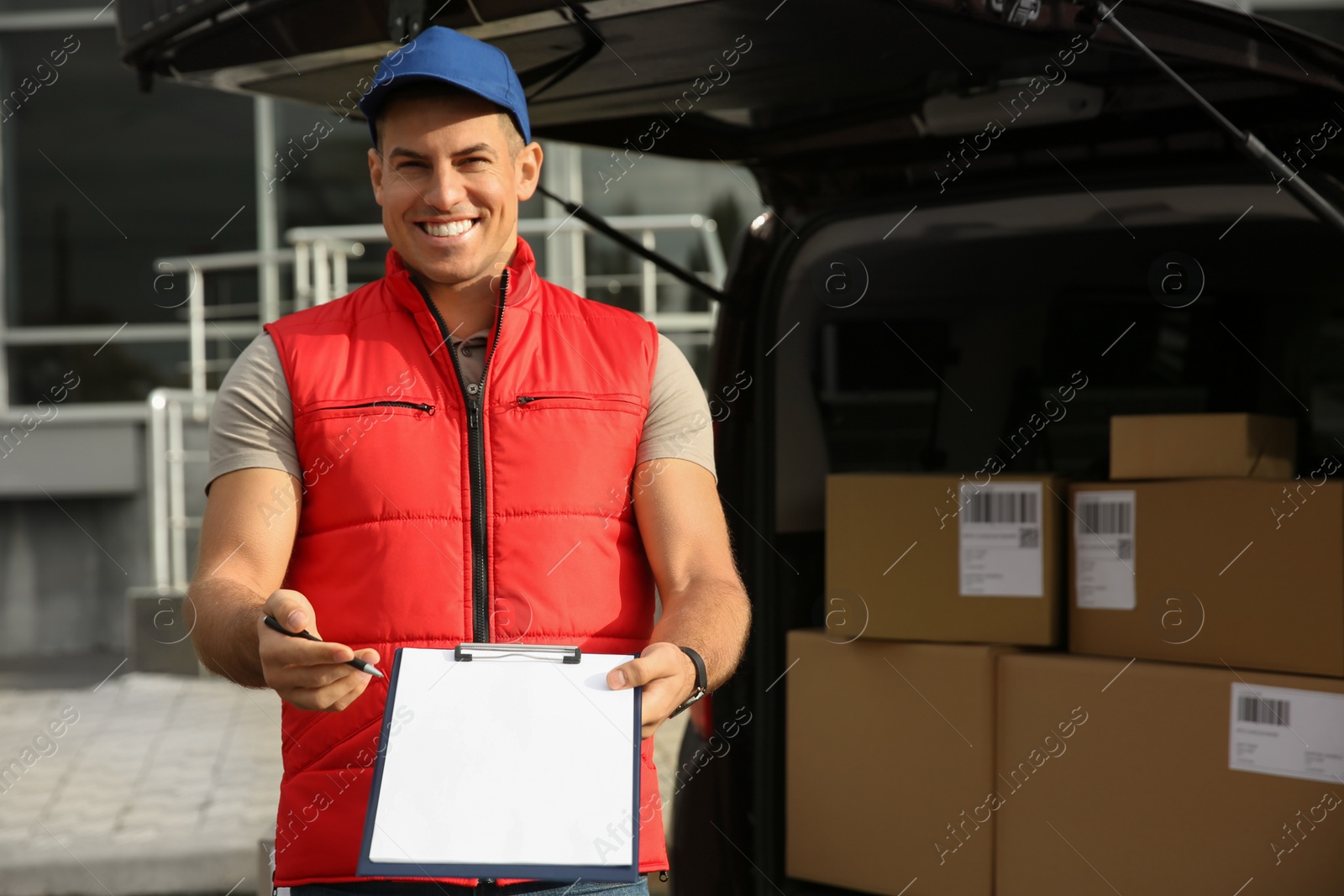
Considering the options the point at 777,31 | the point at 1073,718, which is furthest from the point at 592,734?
the point at 1073,718

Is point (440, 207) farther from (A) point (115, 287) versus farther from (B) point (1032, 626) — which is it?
(A) point (115, 287)

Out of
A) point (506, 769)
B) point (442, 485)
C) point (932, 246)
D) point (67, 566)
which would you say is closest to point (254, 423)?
point (442, 485)

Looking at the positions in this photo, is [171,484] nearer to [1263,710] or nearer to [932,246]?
[932,246]

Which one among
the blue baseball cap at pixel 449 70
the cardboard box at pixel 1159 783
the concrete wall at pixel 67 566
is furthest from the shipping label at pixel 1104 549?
the concrete wall at pixel 67 566

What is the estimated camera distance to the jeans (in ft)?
5.12

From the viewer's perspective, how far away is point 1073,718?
8.08ft

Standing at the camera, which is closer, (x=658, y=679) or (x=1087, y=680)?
(x=658, y=679)

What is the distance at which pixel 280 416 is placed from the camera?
5.44ft

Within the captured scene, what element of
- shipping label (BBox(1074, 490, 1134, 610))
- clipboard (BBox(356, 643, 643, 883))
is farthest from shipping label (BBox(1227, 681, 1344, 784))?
clipboard (BBox(356, 643, 643, 883))

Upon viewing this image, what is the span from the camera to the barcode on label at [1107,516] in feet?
8.44

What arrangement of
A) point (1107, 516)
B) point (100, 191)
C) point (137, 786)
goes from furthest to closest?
point (100, 191) → point (137, 786) → point (1107, 516)

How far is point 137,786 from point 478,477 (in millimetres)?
4325

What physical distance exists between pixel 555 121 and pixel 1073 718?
62.2 inches

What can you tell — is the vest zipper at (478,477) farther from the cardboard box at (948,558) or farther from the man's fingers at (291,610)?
the cardboard box at (948,558)
